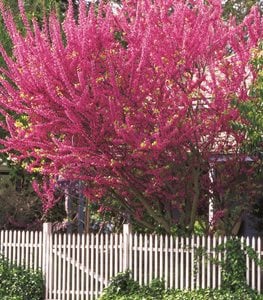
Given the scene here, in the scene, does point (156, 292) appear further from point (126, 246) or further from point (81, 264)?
point (81, 264)

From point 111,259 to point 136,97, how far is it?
2.87 meters

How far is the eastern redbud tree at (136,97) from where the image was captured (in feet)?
35.7

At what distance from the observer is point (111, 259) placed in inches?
481

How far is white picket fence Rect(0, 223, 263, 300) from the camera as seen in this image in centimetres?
1151

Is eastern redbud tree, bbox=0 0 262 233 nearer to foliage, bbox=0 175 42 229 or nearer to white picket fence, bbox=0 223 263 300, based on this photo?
white picket fence, bbox=0 223 263 300

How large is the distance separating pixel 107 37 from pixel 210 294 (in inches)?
163

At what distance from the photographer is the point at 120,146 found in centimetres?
1141

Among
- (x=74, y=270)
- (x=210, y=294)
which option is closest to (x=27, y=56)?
(x=74, y=270)

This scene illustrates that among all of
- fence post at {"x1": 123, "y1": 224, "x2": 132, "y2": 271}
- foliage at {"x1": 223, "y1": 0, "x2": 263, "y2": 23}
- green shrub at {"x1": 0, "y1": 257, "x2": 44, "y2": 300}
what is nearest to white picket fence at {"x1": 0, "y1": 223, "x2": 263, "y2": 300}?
fence post at {"x1": 123, "y1": 224, "x2": 132, "y2": 271}

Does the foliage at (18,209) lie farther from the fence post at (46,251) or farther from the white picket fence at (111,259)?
the fence post at (46,251)

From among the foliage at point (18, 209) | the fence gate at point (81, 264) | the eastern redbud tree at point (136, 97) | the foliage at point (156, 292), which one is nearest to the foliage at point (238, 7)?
the foliage at point (18, 209)

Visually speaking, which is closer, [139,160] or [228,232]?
[139,160]

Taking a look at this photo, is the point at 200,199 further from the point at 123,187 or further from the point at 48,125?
the point at 48,125

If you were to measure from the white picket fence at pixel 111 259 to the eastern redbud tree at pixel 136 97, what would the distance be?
657mm
